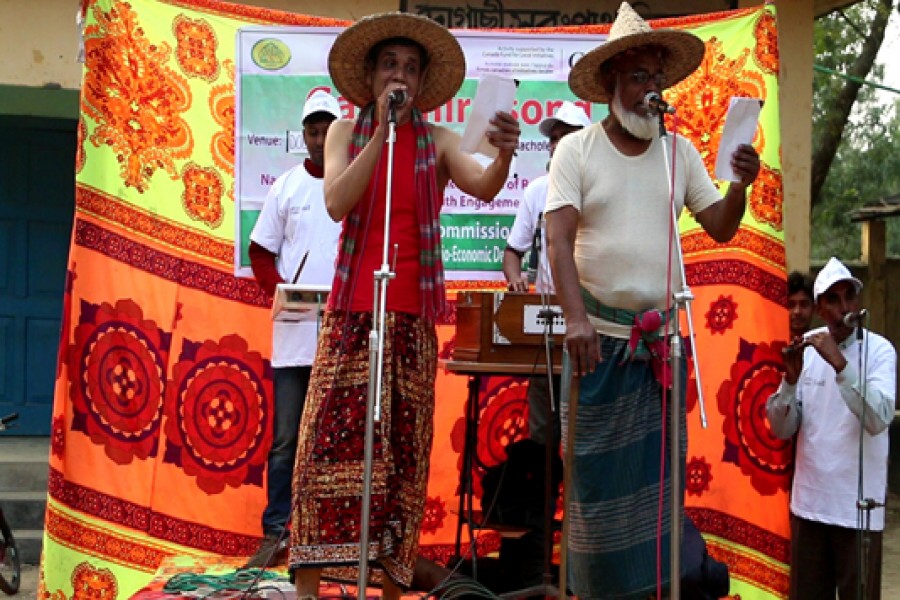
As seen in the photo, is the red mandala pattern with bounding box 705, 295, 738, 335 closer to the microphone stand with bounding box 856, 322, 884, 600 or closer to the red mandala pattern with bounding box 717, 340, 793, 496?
the red mandala pattern with bounding box 717, 340, 793, 496

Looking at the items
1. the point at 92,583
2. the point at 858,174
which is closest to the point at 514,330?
the point at 92,583

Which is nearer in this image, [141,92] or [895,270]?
[141,92]

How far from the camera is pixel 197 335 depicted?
685 cm

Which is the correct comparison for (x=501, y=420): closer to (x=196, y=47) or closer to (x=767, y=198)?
(x=767, y=198)

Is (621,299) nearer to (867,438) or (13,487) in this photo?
(867,438)

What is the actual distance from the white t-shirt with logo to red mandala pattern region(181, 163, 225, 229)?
0.36m

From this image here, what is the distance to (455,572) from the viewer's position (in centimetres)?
579

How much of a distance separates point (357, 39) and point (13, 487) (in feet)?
18.3

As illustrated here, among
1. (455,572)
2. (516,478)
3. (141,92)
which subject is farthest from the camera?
(141,92)

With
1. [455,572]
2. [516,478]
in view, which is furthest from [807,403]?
[455,572]

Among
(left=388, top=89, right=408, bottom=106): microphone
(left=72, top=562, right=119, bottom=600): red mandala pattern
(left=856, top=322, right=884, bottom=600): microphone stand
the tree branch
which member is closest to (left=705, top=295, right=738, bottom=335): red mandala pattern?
(left=856, top=322, right=884, bottom=600): microphone stand

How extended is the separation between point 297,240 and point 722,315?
7.09 feet

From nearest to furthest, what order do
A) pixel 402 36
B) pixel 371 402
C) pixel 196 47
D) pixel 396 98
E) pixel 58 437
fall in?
pixel 371 402, pixel 396 98, pixel 402 36, pixel 58 437, pixel 196 47

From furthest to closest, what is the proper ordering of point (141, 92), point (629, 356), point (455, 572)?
point (141, 92) < point (455, 572) < point (629, 356)
